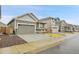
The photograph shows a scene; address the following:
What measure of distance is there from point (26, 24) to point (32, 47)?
1.29 ft

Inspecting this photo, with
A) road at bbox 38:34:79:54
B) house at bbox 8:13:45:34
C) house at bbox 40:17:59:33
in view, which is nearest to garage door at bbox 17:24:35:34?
house at bbox 8:13:45:34

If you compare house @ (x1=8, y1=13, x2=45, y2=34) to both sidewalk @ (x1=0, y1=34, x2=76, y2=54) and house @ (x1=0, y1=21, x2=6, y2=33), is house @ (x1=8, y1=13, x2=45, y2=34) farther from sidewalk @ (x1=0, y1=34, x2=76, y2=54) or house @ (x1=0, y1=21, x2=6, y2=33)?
sidewalk @ (x1=0, y1=34, x2=76, y2=54)

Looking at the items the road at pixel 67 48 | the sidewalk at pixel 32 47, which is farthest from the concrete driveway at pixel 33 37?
the road at pixel 67 48

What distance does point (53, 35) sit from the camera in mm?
2607

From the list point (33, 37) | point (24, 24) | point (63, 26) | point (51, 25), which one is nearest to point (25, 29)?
point (24, 24)

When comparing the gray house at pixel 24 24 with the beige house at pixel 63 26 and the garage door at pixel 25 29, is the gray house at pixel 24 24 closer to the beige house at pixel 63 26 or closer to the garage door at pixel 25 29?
the garage door at pixel 25 29

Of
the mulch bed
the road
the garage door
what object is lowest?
the road

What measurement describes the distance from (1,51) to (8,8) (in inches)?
26.5

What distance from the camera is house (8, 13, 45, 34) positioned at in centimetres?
245

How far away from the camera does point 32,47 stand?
2404mm

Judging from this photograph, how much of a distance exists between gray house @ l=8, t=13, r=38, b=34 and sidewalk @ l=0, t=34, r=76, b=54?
0.22 metres

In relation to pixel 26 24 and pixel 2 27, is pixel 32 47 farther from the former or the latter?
pixel 2 27
